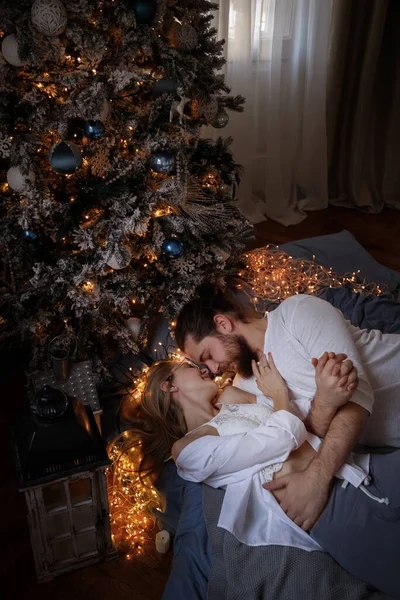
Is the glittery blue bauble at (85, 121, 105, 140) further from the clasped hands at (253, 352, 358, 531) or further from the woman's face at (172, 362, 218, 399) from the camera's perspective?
the clasped hands at (253, 352, 358, 531)

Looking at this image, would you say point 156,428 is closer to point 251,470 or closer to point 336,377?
point 251,470

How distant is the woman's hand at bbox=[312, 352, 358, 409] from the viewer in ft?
4.69

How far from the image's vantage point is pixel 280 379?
5.36ft

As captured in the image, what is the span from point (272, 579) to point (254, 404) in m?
0.51

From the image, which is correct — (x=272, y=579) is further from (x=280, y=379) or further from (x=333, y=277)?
(x=333, y=277)

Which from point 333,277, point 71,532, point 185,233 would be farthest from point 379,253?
point 71,532

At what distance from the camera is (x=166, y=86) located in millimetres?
1759

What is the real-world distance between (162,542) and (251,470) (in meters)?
0.39

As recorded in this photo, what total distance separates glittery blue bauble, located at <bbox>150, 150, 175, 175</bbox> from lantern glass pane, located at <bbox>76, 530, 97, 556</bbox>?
109cm

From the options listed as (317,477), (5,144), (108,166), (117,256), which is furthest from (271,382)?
(5,144)

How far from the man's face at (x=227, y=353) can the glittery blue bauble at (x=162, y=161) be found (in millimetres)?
551

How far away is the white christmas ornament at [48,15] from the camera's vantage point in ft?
5.05

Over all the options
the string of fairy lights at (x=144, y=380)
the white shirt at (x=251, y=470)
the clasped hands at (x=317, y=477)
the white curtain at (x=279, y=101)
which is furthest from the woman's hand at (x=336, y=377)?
the white curtain at (x=279, y=101)

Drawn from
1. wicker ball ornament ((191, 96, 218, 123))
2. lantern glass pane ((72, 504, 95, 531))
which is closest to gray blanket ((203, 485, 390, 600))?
lantern glass pane ((72, 504, 95, 531))
